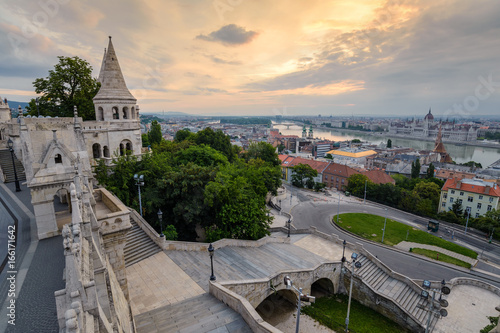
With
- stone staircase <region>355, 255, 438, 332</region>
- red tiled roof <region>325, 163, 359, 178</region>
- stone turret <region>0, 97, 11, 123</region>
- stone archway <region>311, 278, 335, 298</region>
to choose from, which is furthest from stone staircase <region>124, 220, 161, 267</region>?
red tiled roof <region>325, 163, 359, 178</region>

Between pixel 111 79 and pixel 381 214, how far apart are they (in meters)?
39.6

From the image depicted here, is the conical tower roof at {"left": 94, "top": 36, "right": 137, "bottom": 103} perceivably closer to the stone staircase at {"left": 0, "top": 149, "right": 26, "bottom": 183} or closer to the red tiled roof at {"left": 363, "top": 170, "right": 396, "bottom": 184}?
the stone staircase at {"left": 0, "top": 149, "right": 26, "bottom": 183}

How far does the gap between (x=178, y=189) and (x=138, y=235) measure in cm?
427

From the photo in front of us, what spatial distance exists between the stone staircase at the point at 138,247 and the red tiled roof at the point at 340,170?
49833mm

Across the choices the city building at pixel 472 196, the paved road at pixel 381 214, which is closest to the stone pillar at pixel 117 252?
the paved road at pixel 381 214

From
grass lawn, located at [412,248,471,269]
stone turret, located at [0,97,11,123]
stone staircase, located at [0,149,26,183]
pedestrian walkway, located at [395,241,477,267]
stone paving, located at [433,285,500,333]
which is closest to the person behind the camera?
stone paving, located at [433,285,500,333]

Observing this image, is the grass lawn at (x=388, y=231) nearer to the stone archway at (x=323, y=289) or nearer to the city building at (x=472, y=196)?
the stone archway at (x=323, y=289)

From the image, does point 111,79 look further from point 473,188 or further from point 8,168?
point 473,188

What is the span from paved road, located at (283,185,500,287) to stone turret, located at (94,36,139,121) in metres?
24.9

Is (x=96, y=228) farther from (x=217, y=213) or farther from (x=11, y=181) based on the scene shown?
(x=11, y=181)

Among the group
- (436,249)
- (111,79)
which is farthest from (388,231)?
(111,79)

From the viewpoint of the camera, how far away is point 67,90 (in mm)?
27406

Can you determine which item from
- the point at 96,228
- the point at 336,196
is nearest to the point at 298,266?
the point at 96,228

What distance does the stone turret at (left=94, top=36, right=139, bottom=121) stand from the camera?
23266mm
